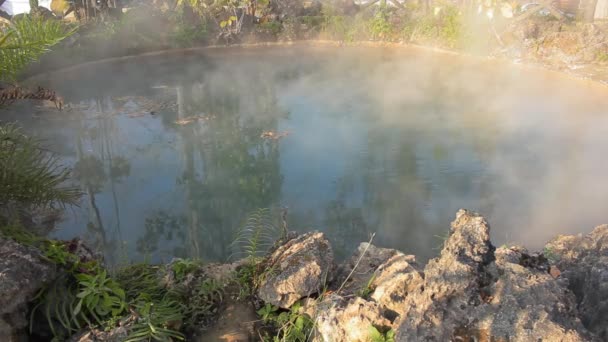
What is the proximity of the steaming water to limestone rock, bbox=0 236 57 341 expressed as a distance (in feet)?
7.13

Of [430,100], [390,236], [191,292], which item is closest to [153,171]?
[390,236]

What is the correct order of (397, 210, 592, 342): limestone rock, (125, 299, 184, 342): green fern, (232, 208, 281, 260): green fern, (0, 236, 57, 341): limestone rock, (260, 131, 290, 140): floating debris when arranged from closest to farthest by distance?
1. (397, 210, 592, 342): limestone rock
2. (0, 236, 57, 341): limestone rock
3. (125, 299, 184, 342): green fern
4. (232, 208, 281, 260): green fern
5. (260, 131, 290, 140): floating debris

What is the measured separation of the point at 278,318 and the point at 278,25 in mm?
14261

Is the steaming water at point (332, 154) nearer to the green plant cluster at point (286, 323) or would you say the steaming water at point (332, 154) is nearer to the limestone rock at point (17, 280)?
the green plant cluster at point (286, 323)

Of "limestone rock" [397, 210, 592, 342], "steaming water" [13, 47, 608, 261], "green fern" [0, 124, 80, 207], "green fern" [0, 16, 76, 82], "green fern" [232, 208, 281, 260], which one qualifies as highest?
"green fern" [0, 16, 76, 82]

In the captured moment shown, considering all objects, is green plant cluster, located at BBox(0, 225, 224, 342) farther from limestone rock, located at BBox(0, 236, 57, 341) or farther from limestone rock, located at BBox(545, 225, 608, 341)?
limestone rock, located at BBox(545, 225, 608, 341)

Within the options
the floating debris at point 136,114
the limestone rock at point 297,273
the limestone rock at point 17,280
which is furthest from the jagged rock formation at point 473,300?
the floating debris at point 136,114

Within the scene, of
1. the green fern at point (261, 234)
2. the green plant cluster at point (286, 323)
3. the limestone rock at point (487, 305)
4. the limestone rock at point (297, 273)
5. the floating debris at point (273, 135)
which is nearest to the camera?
the limestone rock at point (487, 305)

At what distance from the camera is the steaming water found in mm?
5625

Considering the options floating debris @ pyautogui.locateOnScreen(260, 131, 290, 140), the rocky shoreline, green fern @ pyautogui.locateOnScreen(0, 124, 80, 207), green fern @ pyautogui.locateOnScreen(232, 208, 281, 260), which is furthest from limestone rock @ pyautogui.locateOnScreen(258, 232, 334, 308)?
floating debris @ pyautogui.locateOnScreen(260, 131, 290, 140)

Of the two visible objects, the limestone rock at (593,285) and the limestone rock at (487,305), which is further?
the limestone rock at (593,285)

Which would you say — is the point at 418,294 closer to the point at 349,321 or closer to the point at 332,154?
the point at 349,321

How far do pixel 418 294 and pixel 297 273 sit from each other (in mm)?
1070

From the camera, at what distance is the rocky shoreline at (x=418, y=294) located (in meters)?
2.15
